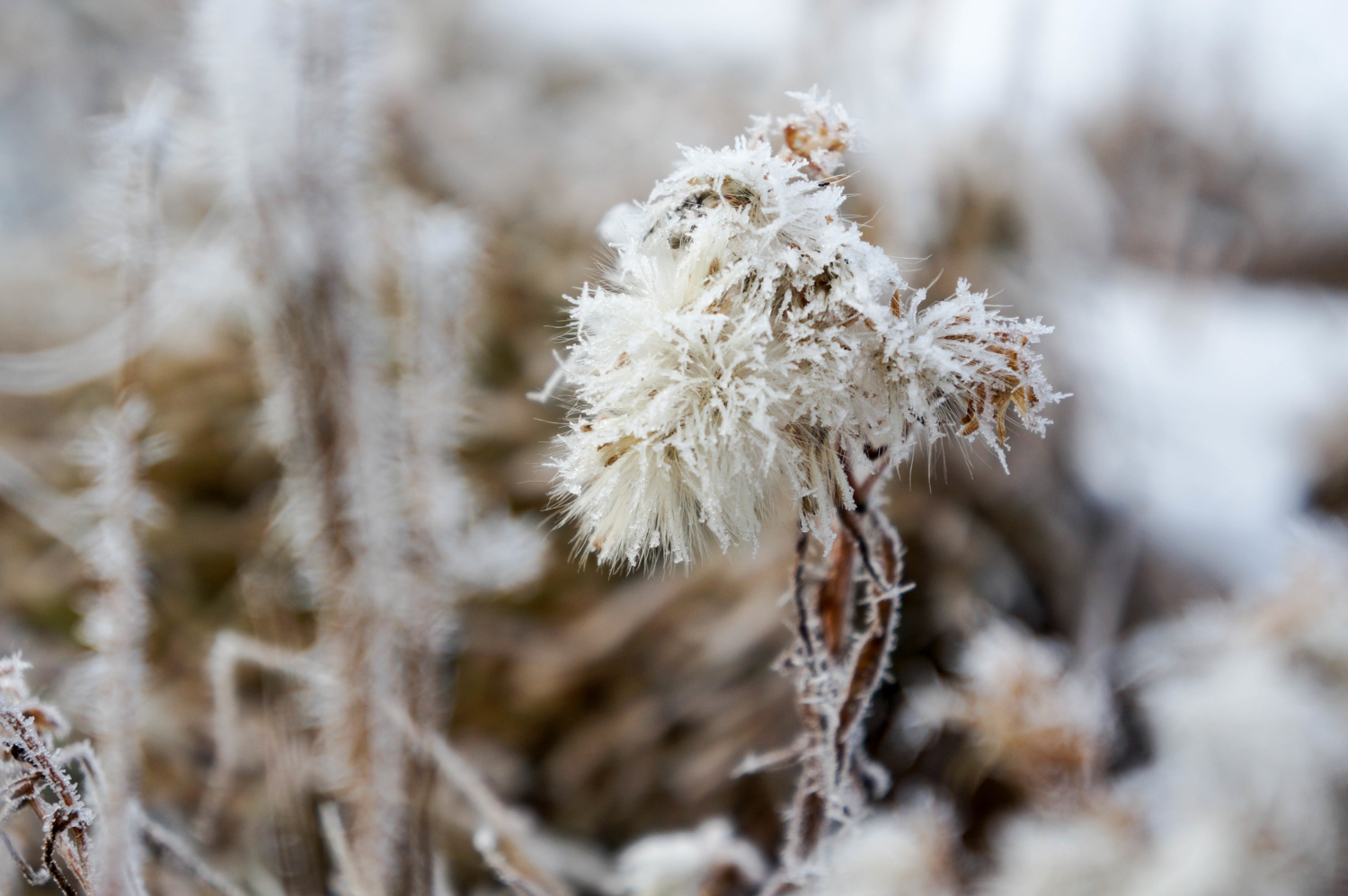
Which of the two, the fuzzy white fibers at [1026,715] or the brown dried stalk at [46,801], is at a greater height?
the fuzzy white fibers at [1026,715]

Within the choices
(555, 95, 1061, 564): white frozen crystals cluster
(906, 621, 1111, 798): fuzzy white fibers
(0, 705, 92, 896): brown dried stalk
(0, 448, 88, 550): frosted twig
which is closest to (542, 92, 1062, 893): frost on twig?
(555, 95, 1061, 564): white frozen crystals cluster

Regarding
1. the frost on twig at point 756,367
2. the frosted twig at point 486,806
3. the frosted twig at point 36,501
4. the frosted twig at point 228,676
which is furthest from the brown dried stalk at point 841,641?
the frosted twig at point 36,501

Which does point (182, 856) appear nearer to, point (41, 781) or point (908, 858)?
point (41, 781)

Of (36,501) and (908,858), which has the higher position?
(36,501)

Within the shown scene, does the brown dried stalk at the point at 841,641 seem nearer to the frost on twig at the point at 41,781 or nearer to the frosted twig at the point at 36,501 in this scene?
the frost on twig at the point at 41,781

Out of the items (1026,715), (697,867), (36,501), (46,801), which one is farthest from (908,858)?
(36,501)

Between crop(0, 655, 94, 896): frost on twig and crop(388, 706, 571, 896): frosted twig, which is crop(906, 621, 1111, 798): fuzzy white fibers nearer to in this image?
crop(388, 706, 571, 896): frosted twig
